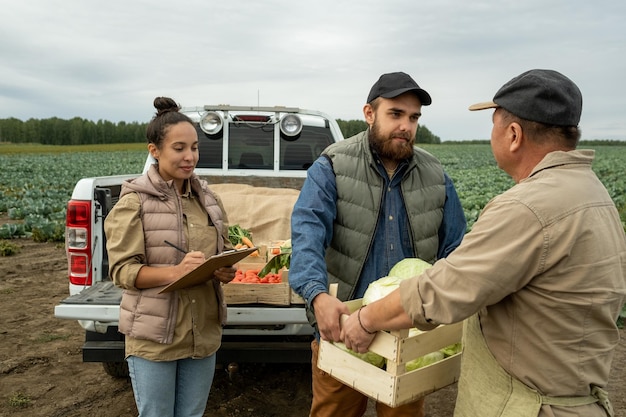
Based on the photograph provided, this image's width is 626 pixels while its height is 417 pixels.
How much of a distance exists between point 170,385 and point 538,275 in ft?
6.55

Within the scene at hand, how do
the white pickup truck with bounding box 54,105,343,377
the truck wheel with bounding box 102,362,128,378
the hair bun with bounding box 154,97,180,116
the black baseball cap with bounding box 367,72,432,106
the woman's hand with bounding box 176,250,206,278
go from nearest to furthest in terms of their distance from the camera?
the woman's hand with bounding box 176,250,206,278, the black baseball cap with bounding box 367,72,432,106, the hair bun with bounding box 154,97,180,116, the white pickup truck with bounding box 54,105,343,377, the truck wheel with bounding box 102,362,128,378

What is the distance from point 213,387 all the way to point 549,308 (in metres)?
3.60

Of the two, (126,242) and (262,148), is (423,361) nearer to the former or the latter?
(126,242)

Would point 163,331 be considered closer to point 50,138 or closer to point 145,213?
point 145,213

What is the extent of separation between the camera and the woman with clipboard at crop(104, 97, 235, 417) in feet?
8.87

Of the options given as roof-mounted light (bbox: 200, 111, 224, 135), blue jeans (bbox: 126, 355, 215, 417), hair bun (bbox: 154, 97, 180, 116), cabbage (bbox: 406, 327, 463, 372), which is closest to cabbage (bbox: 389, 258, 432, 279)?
cabbage (bbox: 406, 327, 463, 372)

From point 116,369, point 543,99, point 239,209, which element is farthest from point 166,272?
point 239,209

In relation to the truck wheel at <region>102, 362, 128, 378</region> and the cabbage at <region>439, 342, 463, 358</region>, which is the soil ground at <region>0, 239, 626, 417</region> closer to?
the truck wheel at <region>102, 362, 128, 378</region>

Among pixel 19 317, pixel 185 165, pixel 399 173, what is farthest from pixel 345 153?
pixel 19 317

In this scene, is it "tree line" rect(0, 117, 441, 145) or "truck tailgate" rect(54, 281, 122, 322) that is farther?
"tree line" rect(0, 117, 441, 145)

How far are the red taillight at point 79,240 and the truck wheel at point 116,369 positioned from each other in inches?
42.5

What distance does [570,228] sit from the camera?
1.71 m

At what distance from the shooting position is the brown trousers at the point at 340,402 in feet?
9.43

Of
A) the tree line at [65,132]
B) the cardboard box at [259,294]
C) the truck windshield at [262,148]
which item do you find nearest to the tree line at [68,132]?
the tree line at [65,132]
